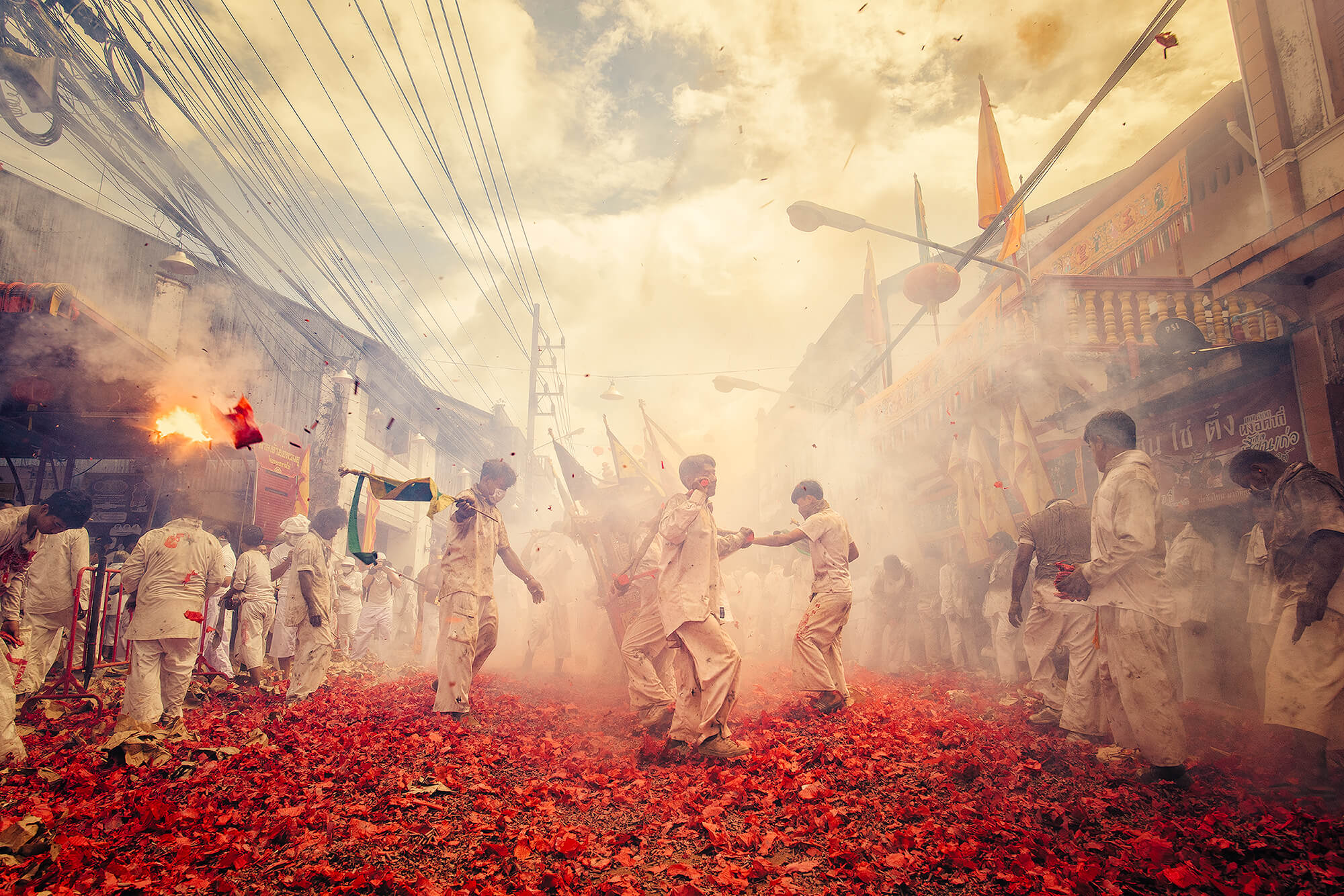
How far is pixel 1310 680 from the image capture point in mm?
3830

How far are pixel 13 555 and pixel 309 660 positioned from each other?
105 inches

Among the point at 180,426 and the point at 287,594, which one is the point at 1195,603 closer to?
the point at 287,594

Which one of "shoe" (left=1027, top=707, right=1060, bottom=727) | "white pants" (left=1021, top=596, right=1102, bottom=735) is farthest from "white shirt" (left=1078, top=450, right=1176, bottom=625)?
"shoe" (left=1027, top=707, right=1060, bottom=727)

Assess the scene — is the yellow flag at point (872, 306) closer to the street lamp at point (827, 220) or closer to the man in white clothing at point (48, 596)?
the street lamp at point (827, 220)

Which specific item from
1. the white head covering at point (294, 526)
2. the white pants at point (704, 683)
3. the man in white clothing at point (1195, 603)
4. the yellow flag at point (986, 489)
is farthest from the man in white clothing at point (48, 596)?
the yellow flag at point (986, 489)

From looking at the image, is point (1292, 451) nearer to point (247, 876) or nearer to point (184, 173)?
point (247, 876)

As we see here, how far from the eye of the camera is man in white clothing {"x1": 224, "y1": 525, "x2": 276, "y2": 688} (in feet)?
26.3

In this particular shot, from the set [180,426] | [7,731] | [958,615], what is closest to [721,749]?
[7,731]

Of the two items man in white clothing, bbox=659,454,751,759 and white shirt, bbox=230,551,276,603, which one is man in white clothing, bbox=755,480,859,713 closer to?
man in white clothing, bbox=659,454,751,759

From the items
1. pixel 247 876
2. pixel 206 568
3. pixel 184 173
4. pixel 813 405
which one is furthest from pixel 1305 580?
pixel 813 405

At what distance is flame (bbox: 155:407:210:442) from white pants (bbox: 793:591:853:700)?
913 cm

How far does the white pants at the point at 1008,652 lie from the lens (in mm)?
8070

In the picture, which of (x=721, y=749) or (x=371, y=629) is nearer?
(x=721, y=749)

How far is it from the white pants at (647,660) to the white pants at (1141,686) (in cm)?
330
